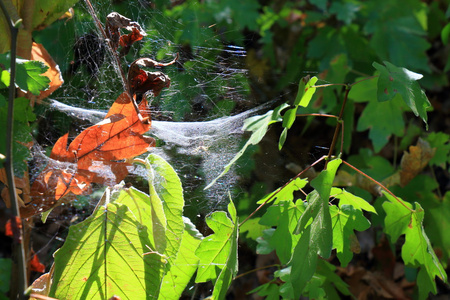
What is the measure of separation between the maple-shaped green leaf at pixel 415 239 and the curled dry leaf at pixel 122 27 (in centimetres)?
57

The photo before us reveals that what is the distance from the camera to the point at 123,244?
74cm

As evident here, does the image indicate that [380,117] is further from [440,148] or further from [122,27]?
[122,27]

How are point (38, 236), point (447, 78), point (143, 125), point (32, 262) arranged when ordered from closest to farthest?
point (143, 125)
point (32, 262)
point (38, 236)
point (447, 78)

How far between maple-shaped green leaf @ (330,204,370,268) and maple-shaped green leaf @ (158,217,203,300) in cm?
26

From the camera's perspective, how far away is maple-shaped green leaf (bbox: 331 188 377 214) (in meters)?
0.84

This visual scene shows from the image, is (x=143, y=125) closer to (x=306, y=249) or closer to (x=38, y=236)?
(x=306, y=249)

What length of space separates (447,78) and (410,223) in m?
Answer: 2.26

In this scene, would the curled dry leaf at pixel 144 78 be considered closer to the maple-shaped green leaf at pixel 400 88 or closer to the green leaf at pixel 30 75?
the green leaf at pixel 30 75

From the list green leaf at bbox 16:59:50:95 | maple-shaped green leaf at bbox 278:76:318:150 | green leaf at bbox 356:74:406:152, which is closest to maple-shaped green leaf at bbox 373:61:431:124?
maple-shaped green leaf at bbox 278:76:318:150

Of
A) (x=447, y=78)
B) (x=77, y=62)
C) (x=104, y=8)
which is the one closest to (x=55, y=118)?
(x=77, y=62)

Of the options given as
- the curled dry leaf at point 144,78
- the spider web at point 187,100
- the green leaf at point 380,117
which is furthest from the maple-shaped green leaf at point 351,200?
the green leaf at point 380,117

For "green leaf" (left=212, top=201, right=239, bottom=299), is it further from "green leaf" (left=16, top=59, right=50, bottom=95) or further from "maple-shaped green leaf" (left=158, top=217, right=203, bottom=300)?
"green leaf" (left=16, top=59, right=50, bottom=95)

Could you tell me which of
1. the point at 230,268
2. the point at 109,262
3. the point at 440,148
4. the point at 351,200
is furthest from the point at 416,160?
the point at 109,262

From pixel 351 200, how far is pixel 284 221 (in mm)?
134
